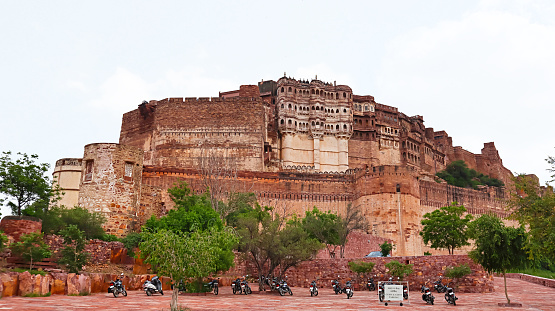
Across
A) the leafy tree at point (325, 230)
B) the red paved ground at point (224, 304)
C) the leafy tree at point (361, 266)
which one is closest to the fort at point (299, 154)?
the leafy tree at point (325, 230)

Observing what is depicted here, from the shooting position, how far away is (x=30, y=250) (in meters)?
17.1

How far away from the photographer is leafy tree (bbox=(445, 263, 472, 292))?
19219 millimetres

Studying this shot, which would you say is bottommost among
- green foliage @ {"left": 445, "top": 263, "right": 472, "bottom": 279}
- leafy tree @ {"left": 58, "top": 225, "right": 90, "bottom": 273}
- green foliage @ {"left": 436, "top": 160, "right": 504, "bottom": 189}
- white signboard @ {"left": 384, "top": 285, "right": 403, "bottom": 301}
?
white signboard @ {"left": 384, "top": 285, "right": 403, "bottom": 301}

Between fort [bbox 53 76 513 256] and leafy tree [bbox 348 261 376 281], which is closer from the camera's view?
leafy tree [bbox 348 261 376 281]

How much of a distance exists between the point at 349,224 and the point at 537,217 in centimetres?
2469

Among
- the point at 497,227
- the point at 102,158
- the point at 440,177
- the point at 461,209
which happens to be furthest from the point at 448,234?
the point at 440,177

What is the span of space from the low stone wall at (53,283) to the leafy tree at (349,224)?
53.0 ft

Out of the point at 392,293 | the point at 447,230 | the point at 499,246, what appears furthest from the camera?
the point at 447,230

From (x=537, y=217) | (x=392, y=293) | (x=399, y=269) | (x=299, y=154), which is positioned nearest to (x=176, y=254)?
(x=392, y=293)

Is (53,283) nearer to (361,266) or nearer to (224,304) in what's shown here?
(224,304)

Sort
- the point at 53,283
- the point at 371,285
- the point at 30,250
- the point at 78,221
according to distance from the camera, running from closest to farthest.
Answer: the point at 53,283
the point at 30,250
the point at 371,285
the point at 78,221

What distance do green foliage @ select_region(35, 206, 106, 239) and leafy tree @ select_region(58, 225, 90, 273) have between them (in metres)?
2.37

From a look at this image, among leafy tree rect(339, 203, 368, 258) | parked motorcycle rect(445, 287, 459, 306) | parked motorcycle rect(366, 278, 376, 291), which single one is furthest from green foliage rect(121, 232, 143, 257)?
parked motorcycle rect(445, 287, 459, 306)

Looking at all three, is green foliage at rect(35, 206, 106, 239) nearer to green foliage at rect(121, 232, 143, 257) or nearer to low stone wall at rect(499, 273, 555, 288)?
green foliage at rect(121, 232, 143, 257)
